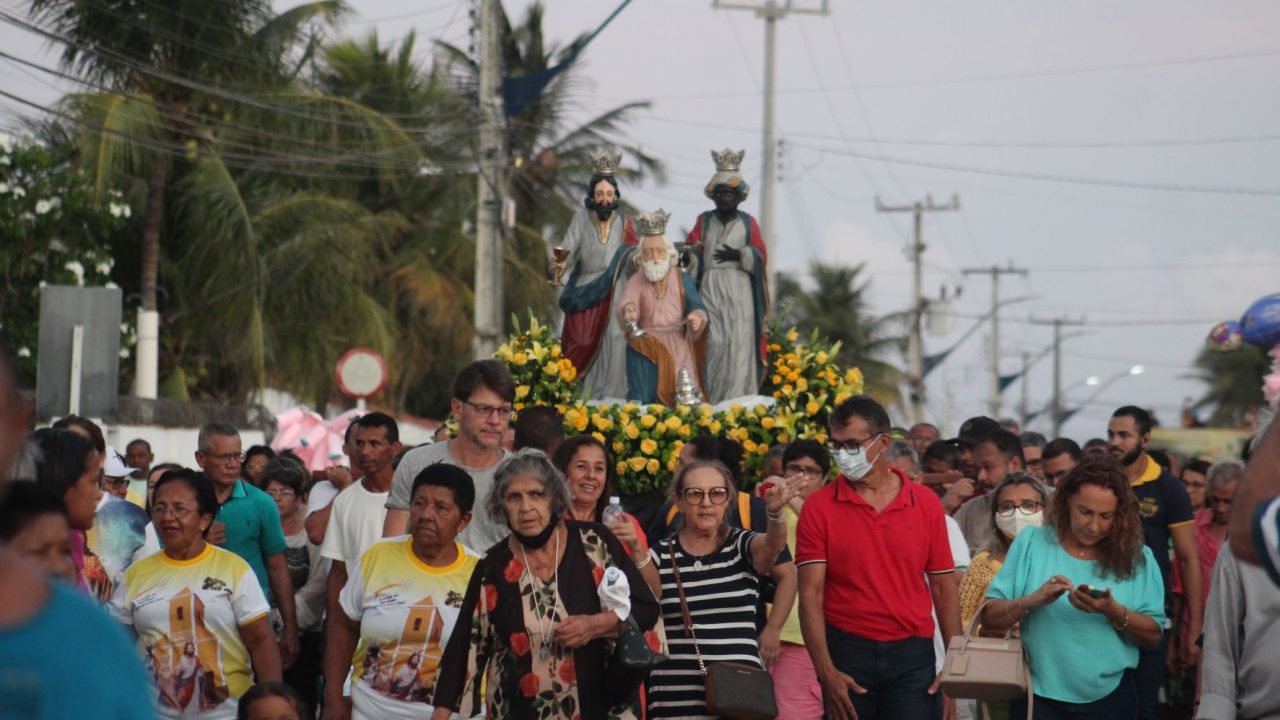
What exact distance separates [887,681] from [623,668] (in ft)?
6.11

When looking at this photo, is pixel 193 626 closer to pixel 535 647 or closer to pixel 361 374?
pixel 535 647

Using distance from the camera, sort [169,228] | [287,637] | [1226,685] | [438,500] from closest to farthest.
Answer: [1226,685] < [438,500] < [287,637] < [169,228]

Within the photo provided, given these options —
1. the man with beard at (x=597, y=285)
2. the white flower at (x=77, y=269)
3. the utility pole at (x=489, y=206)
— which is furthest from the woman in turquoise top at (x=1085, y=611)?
the white flower at (x=77, y=269)

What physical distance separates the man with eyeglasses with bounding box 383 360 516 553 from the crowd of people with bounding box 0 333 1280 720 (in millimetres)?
13

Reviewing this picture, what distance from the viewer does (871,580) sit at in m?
7.94

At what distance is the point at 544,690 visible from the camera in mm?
6422

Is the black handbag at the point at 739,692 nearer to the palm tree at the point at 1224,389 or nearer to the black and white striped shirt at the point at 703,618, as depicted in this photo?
the black and white striped shirt at the point at 703,618

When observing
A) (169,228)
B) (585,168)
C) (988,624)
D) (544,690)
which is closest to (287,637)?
(544,690)

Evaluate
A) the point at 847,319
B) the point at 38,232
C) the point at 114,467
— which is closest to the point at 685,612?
the point at 114,467

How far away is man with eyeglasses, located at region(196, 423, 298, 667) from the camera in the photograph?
879 centimetres

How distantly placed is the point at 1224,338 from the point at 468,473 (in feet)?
19.1

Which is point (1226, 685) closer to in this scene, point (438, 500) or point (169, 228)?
point (438, 500)

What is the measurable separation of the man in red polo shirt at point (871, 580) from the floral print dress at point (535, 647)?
5.02 feet

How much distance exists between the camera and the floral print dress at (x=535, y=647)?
6434mm
